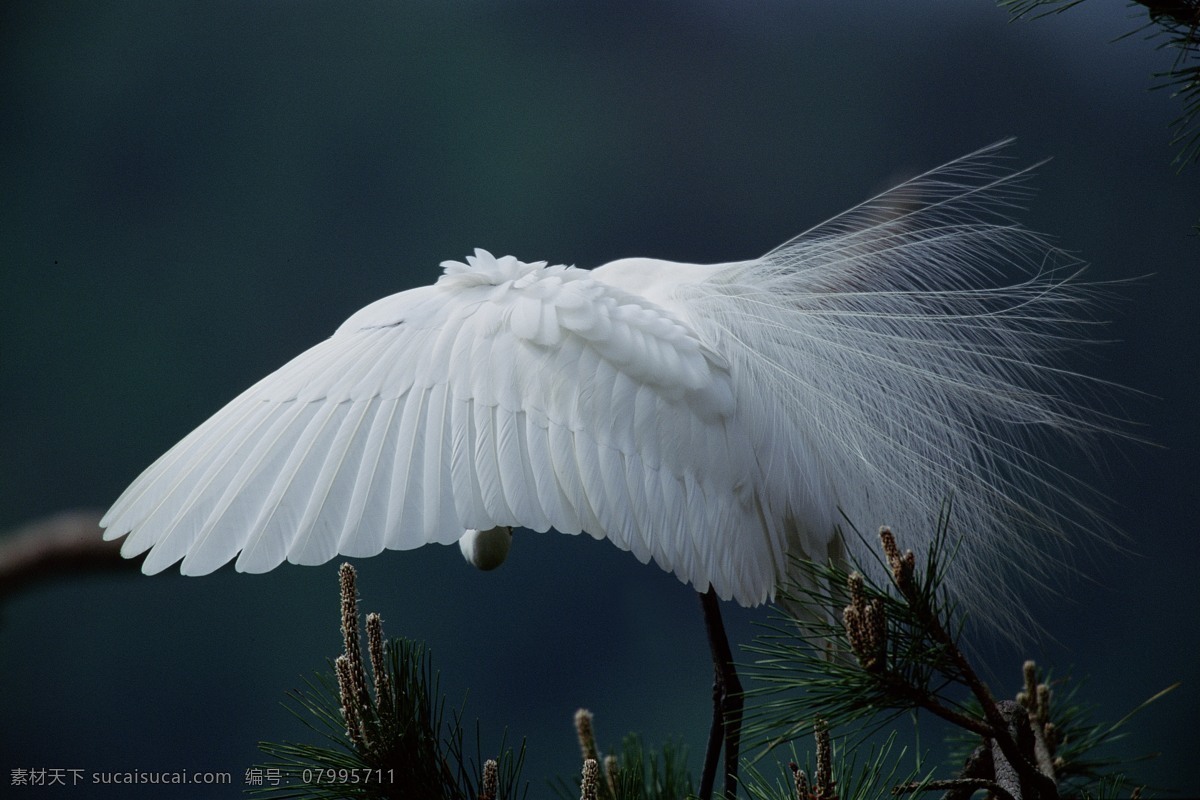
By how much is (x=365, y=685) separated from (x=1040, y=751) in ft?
1.70

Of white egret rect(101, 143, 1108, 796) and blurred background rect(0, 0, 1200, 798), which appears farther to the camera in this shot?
blurred background rect(0, 0, 1200, 798)

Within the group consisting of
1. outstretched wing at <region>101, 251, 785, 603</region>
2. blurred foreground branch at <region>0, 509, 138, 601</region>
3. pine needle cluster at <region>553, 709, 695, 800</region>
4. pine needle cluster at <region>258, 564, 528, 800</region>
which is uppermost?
blurred foreground branch at <region>0, 509, 138, 601</region>

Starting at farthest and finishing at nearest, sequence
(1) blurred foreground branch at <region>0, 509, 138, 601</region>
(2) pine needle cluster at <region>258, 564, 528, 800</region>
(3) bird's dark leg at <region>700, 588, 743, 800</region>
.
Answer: (1) blurred foreground branch at <region>0, 509, 138, 601</region> → (3) bird's dark leg at <region>700, 588, 743, 800</region> → (2) pine needle cluster at <region>258, 564, 528, 800</region>

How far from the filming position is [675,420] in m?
0.88

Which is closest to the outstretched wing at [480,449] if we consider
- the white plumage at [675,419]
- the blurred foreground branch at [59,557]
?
the white plumage at [675,419]

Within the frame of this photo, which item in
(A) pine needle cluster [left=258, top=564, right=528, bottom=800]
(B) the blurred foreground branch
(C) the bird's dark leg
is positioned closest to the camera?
(A) pine needle cluster [left=258, top=564, right=528, bottom=800]

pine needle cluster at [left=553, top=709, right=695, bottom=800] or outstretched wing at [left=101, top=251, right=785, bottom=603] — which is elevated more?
outstretched wing at [left=101, top=251, right=785, bottom=603]

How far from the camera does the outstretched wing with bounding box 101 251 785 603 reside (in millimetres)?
760

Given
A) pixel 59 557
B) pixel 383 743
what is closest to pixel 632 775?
pixel 383 743

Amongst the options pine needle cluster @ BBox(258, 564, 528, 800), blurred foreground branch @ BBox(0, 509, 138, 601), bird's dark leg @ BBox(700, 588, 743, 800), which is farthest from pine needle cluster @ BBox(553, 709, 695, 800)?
blurred foreground branch @ BBox(0, 509, 138, 601)

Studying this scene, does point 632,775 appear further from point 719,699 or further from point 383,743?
point 719,699

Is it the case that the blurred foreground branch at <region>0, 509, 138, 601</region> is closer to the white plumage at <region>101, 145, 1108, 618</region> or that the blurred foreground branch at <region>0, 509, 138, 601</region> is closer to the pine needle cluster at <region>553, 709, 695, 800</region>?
the white plumage at <region>101, 145, 1108, 618</region>

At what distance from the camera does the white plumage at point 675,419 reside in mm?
777

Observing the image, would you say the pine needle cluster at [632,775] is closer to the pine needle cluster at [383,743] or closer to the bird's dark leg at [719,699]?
the pine needle cluster at [383,743]
